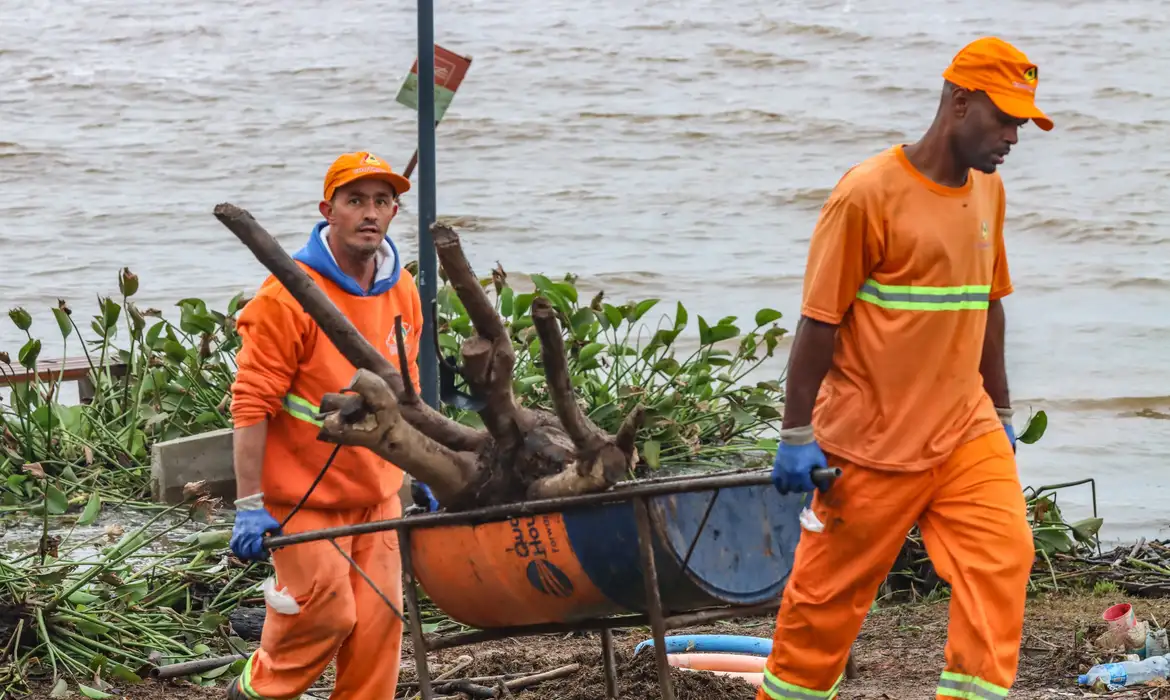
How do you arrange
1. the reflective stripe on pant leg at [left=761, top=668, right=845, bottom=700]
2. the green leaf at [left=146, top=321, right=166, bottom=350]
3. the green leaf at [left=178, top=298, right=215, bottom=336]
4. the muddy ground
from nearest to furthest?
the reflective stripe on pant leg at [left=761, top=668, right=845, bottom=700] → the muddy ground → the green leaf at [left=178, top=298, right=215, bottom=336] → the green leaf at [left=146, top=321, right=166, bottom=350]

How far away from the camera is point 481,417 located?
12.6 ft

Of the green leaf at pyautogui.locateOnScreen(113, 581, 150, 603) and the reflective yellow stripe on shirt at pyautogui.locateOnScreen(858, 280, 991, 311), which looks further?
the green leaf at pyautogui.locateOnScreen(113, 581, 150, 603)

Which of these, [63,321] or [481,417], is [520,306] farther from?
[481,417]

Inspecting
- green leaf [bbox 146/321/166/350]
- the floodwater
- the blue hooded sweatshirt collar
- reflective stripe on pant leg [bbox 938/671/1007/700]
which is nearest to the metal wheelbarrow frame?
reflective stripe on pant leg [bbox 938/671/1007/700]

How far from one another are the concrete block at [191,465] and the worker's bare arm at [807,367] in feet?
9.76

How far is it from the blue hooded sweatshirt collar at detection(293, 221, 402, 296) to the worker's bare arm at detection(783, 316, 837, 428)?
3.66 ft

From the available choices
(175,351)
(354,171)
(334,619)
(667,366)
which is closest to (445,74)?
(667,366)

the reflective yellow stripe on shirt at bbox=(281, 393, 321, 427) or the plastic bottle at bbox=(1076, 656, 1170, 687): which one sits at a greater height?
the reflective yellow stripe on shirt at bbox=(281, 393, 321, 427)

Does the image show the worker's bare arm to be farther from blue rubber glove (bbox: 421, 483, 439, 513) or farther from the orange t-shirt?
blue rubber glove (bbox: 421, 483, 439, 513)

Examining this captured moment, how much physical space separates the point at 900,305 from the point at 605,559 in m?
0.88

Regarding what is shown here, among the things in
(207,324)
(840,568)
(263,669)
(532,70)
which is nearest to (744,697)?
(840,568)

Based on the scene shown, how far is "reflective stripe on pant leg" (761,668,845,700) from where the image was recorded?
3752 mm

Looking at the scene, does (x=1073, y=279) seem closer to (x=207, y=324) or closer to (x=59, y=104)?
(x=207, y=324)

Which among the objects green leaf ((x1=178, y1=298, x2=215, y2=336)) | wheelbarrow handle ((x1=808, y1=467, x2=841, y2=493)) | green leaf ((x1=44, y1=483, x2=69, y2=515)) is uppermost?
wheelbarrow handle ((x1=808, y1=467, x2=841, y2=493))
